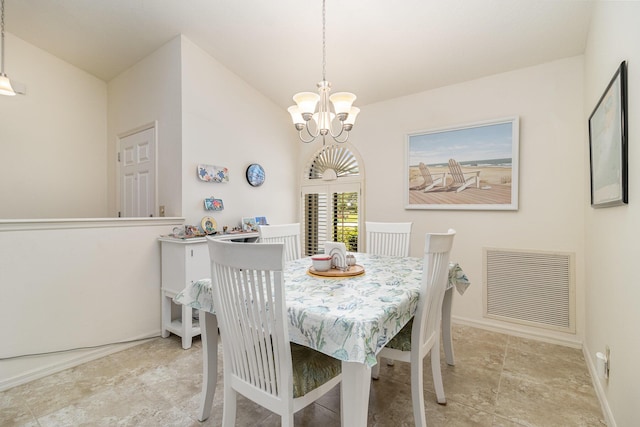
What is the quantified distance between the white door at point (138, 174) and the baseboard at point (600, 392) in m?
3.74

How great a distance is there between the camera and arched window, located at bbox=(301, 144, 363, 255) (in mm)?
3697

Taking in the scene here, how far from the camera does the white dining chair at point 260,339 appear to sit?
3.53ft

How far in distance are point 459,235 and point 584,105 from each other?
1.45 meters

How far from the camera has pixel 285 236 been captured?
2.42m

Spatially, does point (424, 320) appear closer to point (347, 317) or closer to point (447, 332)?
point (347, 317)

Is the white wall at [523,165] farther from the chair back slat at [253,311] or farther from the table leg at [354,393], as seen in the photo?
the chair back slat at [253,311]

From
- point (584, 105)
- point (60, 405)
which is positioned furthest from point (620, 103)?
point (60, 405)

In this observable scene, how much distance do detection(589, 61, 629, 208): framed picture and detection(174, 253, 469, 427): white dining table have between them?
2.99 ft

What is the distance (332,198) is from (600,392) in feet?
9.49

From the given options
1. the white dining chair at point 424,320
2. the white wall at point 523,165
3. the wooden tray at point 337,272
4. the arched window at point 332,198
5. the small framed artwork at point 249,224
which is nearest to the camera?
the white dining chair at point 424,320

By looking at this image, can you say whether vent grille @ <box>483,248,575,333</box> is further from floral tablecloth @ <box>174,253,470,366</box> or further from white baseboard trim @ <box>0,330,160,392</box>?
white baseboard trim @ <box>0,330,160,392</box>

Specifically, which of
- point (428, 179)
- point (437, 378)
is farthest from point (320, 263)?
point (428, 179)

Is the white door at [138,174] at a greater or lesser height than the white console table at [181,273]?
greater

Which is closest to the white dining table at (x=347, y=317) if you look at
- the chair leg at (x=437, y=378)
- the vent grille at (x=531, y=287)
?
the chair leg at (x=437, y=378)
